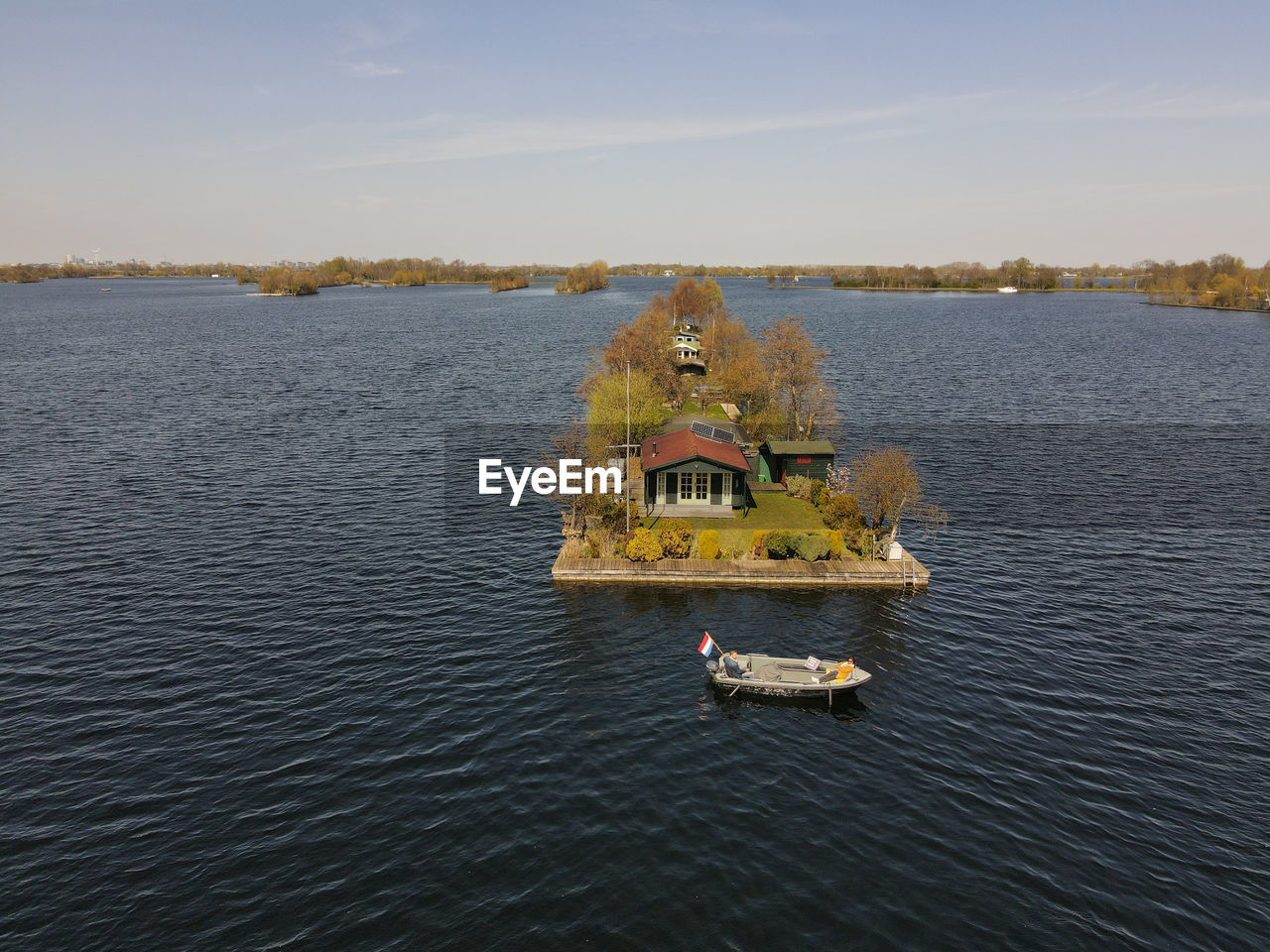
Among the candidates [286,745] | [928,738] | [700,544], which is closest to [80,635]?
[286,745]

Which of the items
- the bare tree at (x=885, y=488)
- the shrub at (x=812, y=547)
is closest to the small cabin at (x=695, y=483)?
the shrub at (x=812, y=547)

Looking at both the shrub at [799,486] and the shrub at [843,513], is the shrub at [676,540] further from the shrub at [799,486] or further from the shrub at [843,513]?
the shrub at [799,486]

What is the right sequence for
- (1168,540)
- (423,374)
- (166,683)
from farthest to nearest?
(423,374)
(1168,540)
(166,683)

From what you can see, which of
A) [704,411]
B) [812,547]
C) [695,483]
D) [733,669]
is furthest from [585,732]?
[704,411]

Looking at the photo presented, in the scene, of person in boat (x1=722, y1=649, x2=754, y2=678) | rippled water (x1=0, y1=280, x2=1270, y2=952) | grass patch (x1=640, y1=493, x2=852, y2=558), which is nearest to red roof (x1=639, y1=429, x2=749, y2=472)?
grass patch (x1=640, y1=493, x2=852, y2=558)

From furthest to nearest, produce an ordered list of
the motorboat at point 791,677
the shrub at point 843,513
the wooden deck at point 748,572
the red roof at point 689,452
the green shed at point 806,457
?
1. the green shed at point 806,457
2. the red roof at point 689,452
3. the shrub at point 843,513
4. the wooden deck at point 748,572
5. the motorboat at point 791,677

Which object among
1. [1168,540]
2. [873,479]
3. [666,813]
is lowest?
[666,813]

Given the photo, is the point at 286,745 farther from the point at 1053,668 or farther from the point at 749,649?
the point at 1053,668
